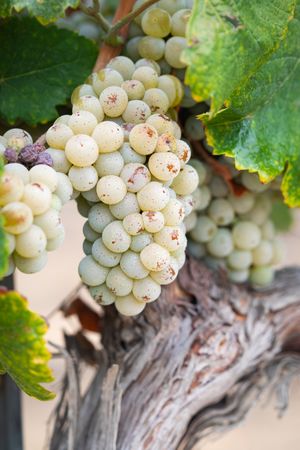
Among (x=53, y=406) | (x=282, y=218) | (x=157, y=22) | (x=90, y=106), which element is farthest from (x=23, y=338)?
(x=53, y=406)

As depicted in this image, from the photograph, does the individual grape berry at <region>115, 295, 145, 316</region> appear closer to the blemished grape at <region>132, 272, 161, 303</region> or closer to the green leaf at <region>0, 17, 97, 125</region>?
the blemished grape at <region>132, 272, 161, 303</region>

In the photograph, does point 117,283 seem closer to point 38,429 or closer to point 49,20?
point 49,20

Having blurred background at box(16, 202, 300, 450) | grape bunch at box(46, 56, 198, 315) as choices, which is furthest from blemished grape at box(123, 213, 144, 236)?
blurred background at box(16, 202, 300, 450)

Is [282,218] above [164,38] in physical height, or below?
below

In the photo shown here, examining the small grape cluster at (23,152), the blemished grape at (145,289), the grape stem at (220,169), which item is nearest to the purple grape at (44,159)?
the small grape cluster at (23,152)

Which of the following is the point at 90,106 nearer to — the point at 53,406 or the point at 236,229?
the point at 236,229

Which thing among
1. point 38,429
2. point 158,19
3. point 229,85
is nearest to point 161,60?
point 158,19
